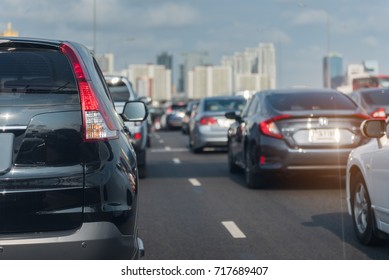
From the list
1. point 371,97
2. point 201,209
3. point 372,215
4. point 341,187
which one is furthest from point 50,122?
point 371,97

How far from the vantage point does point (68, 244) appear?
16.7ft

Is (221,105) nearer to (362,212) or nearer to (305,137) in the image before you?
(305,137)

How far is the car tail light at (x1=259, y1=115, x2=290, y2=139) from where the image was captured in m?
13.1

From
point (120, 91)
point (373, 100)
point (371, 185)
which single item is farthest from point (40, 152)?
point (373, 100)

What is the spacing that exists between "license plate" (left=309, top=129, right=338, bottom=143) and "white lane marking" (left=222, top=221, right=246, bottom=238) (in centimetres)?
313

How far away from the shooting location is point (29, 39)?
18.7 feet

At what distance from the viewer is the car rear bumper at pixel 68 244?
5.03 m

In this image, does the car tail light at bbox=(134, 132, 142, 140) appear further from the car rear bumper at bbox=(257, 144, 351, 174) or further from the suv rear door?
the suv rear door

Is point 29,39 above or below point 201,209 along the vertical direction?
above

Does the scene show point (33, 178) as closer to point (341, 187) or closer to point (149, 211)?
point (149, 211)

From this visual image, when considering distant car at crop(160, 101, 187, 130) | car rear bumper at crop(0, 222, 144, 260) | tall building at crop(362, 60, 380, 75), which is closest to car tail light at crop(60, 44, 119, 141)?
car rear bumper at crop(0, 222, 144, 260)

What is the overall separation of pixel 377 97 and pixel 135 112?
46.2 ft

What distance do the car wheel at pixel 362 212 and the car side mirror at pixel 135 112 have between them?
2189mm
